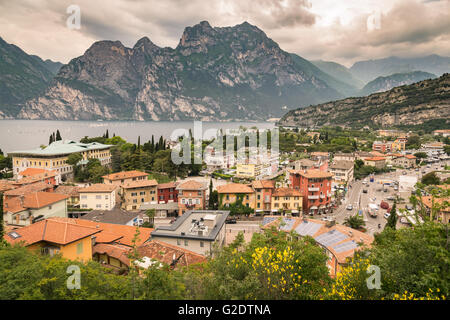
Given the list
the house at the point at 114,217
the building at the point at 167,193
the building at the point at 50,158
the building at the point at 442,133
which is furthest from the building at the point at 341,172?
the building at the point at 442,133

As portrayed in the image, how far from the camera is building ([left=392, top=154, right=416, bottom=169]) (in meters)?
72.6

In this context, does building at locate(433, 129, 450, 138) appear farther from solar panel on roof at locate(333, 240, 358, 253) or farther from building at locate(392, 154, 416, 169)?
solar panel on roof at locate(333, 240, 358, 253)

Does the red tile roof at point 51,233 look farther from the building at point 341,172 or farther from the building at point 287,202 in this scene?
the building at point 341,172

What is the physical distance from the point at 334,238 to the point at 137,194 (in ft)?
86.0

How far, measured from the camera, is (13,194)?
24391mm

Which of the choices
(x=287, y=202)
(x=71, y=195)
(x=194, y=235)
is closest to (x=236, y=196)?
(x=287, y=202)

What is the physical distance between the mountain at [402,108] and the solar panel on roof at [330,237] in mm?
136270

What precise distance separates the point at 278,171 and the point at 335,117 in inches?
5186

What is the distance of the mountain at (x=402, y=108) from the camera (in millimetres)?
128875

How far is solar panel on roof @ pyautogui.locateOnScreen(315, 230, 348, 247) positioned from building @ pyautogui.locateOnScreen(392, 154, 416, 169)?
214 ft

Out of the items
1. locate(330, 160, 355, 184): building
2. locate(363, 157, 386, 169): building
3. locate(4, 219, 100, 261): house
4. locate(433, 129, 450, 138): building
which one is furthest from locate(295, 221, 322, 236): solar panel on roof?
locate(433, 129, 450, 138): building

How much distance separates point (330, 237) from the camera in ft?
67.0
